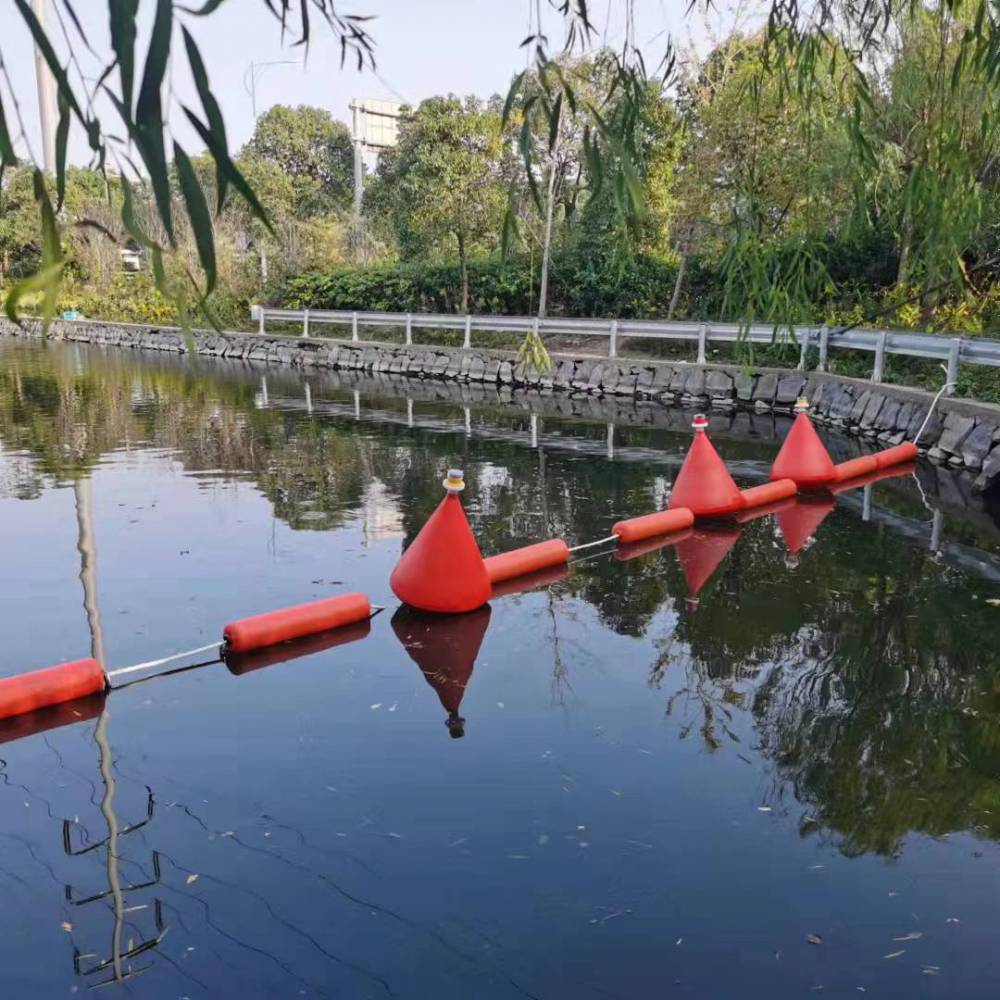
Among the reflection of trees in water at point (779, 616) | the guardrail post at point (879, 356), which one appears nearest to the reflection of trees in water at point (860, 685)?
the reflection of trees in water at point (779, 616)

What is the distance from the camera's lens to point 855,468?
33.3 ft

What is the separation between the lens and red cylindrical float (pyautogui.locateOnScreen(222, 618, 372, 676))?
5273 millimetres

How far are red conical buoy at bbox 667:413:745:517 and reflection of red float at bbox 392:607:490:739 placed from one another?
2.90m

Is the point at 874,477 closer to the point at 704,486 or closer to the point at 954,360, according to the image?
the point at 954,360

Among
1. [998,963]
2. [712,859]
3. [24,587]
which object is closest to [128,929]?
[712,859]

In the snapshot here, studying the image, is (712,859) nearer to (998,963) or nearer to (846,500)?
(998,963)

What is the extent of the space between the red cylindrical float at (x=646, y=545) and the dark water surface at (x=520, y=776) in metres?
0.26

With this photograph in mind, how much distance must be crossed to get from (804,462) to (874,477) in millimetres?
1197

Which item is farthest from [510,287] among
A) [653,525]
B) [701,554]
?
[701,554]

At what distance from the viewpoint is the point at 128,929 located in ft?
10.2

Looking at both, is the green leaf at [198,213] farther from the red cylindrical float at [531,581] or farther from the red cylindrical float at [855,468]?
the red cylindrical float at [855,468]

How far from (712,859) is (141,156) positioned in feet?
9.41

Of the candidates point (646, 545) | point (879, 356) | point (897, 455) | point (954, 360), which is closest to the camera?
point (646, 545)

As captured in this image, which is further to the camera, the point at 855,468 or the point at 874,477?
the point at 874,477
